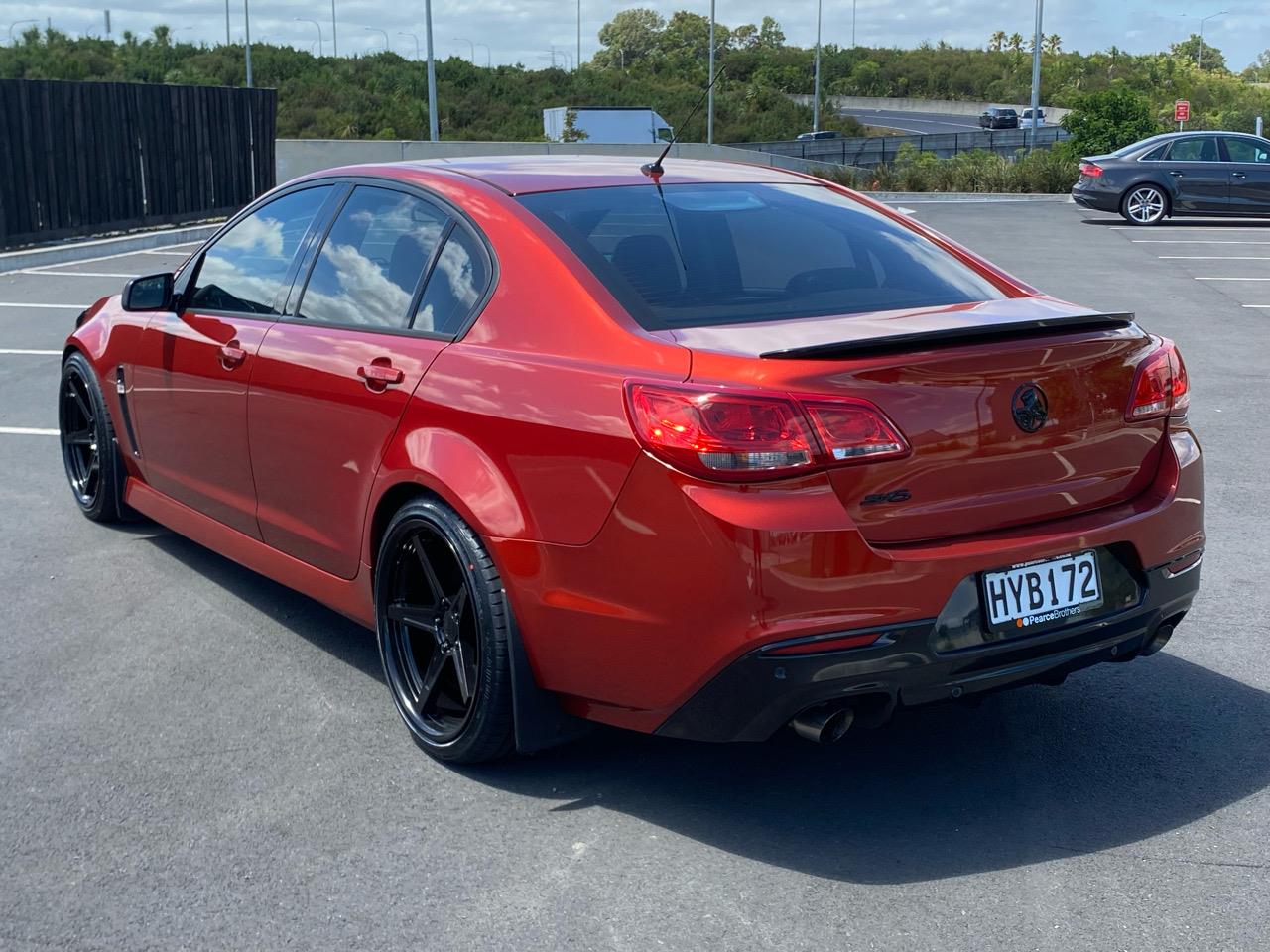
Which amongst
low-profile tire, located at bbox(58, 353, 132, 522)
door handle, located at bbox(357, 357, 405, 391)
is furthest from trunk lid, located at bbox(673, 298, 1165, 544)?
low-profile tire, located at bbox(58, 353, 132, 522)

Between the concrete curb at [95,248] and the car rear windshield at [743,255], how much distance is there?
50.6 feet

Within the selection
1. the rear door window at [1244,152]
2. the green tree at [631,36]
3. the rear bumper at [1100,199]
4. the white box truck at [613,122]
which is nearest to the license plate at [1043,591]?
the rear bumper at [1100,199]

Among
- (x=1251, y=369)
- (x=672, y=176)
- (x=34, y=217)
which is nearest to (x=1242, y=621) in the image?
(x=672, y=176)

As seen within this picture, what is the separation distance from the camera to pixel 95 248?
20.1 m

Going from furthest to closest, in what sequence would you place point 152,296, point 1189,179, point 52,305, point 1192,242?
point 1189,179
point 1192,242
point 52,305
point 152,296

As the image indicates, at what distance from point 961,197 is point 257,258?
93.2ft

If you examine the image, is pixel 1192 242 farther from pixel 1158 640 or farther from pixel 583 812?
pixel 583 812

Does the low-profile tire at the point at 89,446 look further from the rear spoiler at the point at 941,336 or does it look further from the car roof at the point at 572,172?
the rear spoiler at the point at 941,336

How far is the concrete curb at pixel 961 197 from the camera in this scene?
102ft

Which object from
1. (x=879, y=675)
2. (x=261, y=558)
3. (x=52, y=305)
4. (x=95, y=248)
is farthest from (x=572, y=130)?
(x=879, y=675)

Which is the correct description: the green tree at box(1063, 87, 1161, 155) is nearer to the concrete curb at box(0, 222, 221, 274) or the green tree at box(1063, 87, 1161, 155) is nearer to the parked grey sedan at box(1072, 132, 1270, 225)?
the parked grey sedan at box(1072, 132, 1270, 225)

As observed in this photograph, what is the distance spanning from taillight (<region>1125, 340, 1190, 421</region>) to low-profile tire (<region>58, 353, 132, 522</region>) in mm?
4215

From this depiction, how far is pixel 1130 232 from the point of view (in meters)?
23.3

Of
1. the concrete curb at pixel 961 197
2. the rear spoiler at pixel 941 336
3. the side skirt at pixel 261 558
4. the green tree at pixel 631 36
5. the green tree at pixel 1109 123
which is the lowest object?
the side skirt at pixel 261 558
